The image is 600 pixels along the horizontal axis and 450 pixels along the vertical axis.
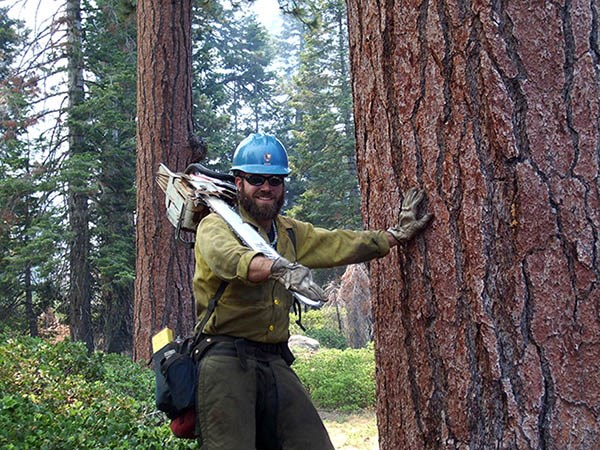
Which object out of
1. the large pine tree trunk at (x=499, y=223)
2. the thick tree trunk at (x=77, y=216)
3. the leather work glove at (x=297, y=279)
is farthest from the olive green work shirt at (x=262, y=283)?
the thick tree trunk at (x=77, y=216)

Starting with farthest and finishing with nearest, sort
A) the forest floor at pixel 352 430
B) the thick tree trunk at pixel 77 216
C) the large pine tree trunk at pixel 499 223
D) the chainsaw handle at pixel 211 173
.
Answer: the thick tree trunk at pixel 77 216 → the forest floor at pixel 352 430 → the chainsaw handle at pixel 211 173 → the large pine tree trunk at pixel 499 223

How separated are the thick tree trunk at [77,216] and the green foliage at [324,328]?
9551 mm

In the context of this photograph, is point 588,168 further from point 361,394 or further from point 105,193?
point 105,193

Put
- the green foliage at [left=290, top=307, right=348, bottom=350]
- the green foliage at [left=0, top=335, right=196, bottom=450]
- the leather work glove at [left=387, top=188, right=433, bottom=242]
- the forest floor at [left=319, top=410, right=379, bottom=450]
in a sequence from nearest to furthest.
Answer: the leather work glove at [left=387, top=188, right=433, bottom=242]
the green foliage at [left=0, top=335, right=196, bottom=450]
the forest floor at [left=319, top=410, right=379, bottom=450]
the green foliage at [left=290, top=307, right=348, bottom=350]

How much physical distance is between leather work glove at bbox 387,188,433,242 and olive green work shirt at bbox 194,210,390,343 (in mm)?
517

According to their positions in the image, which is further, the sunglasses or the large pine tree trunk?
the sunglasses

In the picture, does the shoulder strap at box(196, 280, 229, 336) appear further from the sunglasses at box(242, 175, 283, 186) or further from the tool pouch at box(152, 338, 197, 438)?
the sunglasses at box(242, 175, 283, 186)

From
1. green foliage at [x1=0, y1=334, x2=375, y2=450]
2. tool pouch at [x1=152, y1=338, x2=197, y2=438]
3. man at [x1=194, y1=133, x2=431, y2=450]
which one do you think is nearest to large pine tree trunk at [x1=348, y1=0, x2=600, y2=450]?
man at [x1=194, y1=133, x2=431, y2=450]

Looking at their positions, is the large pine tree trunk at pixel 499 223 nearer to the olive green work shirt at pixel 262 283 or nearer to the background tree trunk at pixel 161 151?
the olive green work shirt at pixel 262 283

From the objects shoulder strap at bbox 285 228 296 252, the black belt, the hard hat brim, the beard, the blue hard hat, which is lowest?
the black belt

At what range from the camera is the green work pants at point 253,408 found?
10.5ft

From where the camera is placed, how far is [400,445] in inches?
92.1

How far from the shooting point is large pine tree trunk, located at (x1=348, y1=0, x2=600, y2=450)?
189 centimetres

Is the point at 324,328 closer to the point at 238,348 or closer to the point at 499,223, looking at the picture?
the point at 238,348
